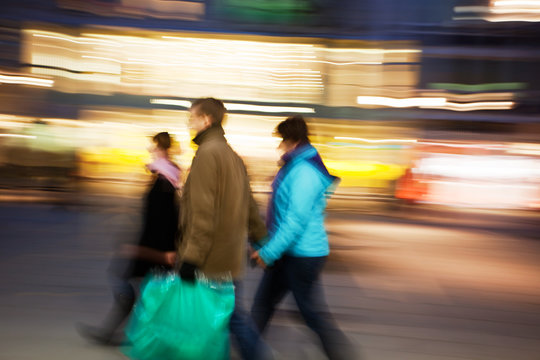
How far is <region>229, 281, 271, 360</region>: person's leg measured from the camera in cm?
334

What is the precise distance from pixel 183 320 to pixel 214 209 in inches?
21.3

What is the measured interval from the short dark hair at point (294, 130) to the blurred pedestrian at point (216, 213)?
0.59 m

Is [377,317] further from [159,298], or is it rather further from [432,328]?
[159,298]

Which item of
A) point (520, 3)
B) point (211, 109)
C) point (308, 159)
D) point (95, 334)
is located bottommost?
point (95, 334)

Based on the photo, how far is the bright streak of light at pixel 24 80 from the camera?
2027 cm

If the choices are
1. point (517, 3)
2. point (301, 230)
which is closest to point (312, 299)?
point (301, 230)

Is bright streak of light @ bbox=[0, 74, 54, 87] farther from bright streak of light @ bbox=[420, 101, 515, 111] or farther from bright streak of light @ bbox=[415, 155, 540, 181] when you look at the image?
bright streak of light @ bbox=[420, 101, 515, 111]

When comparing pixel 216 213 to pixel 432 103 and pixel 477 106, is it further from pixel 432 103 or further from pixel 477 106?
pixel 477 106

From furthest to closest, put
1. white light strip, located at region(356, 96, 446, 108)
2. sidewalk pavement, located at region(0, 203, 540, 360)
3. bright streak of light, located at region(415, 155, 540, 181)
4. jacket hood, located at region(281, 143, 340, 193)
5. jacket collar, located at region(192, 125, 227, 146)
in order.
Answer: white light strip, located at region(356, 96, 446, 108) → bright streak of light, located at region(415, 155, 540, 181) → sidewalk pavement, located at region(0, 203, 540, 360) → jacket hood, located at region(281, 143, 340, 193) → jacket collar, located at region(192, 125, 227, 146)

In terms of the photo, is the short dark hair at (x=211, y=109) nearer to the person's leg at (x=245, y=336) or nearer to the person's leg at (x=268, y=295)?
the person's leg at (x=245, y=336)

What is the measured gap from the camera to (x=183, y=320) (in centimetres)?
304

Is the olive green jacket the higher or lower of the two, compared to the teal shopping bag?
higher

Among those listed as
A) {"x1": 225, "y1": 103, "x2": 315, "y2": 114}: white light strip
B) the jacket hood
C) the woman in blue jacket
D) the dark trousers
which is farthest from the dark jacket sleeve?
{"x1": 225, "y1": 103, "x2": 315, "y2": 114}: white light strip

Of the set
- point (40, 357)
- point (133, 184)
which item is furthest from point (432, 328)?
point (133, 184)
